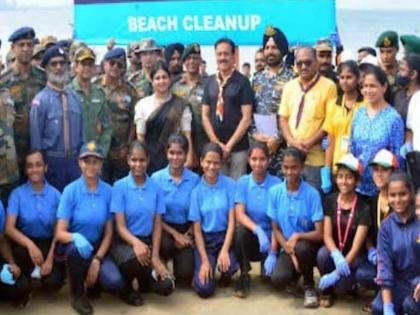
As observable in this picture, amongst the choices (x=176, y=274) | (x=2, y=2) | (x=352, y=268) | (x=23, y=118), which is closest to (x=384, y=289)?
(x=352, y=268)

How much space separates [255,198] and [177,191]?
2.00ft

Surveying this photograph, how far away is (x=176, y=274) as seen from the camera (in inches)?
223

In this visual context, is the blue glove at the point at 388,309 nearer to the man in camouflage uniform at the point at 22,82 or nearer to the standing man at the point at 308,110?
the standing man at the point at 308,110

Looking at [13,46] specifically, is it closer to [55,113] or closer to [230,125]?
[55,113]

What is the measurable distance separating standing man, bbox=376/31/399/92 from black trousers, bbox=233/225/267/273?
1.80m

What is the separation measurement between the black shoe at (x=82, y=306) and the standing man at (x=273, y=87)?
6.14 feet

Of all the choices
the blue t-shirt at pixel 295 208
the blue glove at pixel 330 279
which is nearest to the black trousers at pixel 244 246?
the blue t-shirt at pixel 295 208

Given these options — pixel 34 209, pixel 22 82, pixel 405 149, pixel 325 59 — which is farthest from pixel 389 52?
pixel 34 209

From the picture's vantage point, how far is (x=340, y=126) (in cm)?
550

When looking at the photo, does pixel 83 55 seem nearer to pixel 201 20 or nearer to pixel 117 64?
pixel 117 64

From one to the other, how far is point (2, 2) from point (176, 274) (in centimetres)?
12630

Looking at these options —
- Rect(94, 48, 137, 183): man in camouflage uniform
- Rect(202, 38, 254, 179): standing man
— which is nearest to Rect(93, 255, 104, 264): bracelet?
Rect(94, 48, 137, 183): man in camouflage uniform

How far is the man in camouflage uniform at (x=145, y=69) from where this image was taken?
6680 millimetres

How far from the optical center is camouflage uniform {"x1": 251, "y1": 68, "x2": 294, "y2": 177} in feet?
19.9
